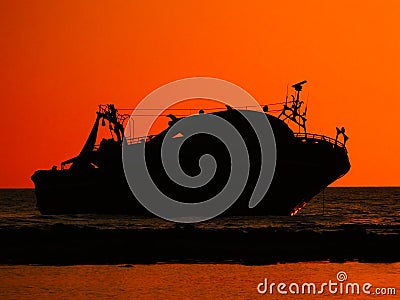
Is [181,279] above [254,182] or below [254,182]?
below

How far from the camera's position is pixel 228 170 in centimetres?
Result: 7344

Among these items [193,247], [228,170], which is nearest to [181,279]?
[193,247]

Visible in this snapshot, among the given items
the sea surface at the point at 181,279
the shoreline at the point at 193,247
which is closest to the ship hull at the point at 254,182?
the shoreline at the point at 193,247

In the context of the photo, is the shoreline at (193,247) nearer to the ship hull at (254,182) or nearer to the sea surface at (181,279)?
the sea surface at (181,279)

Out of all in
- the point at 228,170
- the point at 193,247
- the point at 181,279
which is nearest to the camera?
the point at 181,279

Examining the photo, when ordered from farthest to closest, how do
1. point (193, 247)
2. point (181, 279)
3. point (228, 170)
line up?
point (228, 170) → point (193, 247) → point (181, 279)

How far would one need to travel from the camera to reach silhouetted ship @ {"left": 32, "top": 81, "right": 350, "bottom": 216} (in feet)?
238

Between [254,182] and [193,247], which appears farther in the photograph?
[254,182]

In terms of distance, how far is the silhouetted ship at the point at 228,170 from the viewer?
72625 mm

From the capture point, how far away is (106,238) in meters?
45.6

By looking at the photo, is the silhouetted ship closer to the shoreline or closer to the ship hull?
the ship hull

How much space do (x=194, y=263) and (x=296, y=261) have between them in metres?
4.49

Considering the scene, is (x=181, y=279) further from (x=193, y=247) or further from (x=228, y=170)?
(x=228, y=170)

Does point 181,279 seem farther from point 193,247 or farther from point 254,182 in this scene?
point 254,182
